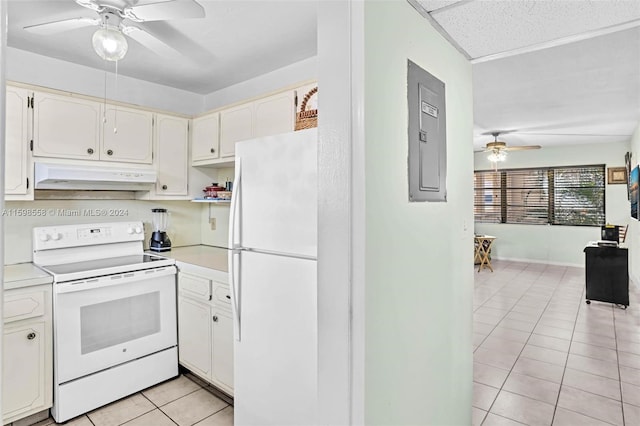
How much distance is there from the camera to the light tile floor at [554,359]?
2.45 meters

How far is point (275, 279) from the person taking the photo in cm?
184

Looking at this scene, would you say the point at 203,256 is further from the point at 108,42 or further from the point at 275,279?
the point at 108,42

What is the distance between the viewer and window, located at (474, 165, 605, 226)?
721 centimetres

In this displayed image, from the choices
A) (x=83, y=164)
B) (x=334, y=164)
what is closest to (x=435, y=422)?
(x=334, y=164)

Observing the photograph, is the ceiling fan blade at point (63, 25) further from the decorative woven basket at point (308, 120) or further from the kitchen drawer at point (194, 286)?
the kitchen drawer at point (194, 286)

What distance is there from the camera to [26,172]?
262cm

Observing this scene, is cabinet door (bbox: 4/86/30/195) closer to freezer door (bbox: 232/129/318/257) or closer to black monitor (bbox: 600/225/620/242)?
freezer door (bbox: 232/129/318/257)

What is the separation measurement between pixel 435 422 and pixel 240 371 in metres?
1.05

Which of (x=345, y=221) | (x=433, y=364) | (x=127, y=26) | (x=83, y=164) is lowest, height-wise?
(x=433, y=364)

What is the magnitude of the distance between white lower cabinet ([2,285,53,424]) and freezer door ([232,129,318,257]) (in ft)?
4.55

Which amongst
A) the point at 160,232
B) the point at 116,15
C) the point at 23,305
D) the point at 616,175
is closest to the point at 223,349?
the point at 23,305

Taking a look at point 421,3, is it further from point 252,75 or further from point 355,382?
point 252,75

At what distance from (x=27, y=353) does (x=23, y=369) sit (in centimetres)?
10

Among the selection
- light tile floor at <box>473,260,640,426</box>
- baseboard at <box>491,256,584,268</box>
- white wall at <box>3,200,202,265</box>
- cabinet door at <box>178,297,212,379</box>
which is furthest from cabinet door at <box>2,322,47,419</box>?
baseboard at <box>491,256,584,268</box>
